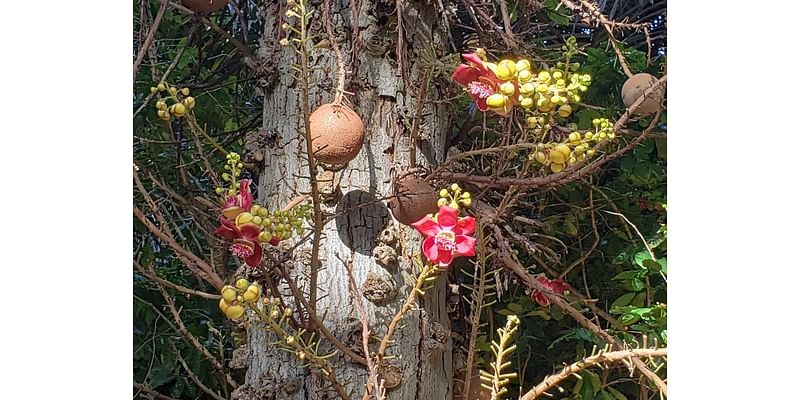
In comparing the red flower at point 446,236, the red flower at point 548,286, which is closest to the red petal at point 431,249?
the red flower at point 446,236

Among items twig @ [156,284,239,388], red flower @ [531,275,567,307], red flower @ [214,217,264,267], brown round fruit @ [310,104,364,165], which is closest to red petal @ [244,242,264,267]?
red flower @ [214,217,264,267]

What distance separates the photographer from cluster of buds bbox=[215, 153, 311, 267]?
794mm

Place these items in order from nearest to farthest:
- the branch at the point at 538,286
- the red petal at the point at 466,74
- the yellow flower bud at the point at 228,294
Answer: the yellow flower bud at the point at 228,294
the red petal at the point at 466,74
the branch at the point at 538,286

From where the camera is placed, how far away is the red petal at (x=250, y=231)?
0.79 metres

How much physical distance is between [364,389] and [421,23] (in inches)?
17.2

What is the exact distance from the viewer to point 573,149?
2.95ft

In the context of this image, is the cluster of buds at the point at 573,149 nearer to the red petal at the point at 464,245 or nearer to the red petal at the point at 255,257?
the red petal at the point at 464,245

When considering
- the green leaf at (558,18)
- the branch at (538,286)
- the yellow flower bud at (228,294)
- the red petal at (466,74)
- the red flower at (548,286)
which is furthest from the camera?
the green leaf at (558,18)

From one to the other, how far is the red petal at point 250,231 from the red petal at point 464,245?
0.19 metres

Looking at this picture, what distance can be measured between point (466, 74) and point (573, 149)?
144 millimetres

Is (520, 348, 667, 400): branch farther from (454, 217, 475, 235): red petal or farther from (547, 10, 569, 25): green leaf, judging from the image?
(547, 10, 569, 25): green leaf

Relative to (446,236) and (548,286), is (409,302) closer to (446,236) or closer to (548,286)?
(446,236)
